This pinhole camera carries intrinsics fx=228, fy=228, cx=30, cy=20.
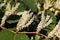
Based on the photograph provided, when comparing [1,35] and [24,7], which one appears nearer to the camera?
[1,35]

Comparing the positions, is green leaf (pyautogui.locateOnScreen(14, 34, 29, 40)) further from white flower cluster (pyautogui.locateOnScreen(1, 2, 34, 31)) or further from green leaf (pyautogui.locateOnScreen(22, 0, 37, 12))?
green leaf (pyautogui.locateOnScreen(22, 0, 37, 12))

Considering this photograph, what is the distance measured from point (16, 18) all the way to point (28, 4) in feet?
0.33

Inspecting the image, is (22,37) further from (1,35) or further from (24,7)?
(24,7)

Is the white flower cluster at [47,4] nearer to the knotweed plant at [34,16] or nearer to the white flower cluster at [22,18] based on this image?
the knotweed plant at [34,16]

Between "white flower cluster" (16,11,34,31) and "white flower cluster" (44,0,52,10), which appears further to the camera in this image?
"white flower cluster" (44,0,52,10)

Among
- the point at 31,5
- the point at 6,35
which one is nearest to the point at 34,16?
the point at 31,5

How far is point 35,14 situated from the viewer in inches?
48.4

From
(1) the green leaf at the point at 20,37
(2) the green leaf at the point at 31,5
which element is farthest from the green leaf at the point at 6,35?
(2) the green leaf at the point at 31,5

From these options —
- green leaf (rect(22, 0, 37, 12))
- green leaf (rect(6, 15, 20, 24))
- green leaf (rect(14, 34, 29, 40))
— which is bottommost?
green leaf (rect(14, 34, 29, 40))

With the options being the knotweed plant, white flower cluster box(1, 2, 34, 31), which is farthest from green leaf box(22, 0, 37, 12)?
white flower cluster box(1, 2, 34, 31)

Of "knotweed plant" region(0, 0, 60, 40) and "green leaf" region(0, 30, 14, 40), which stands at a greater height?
"knotweed plant" region(0, 0, 60, 40)

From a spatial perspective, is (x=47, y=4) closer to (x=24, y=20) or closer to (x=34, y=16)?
(x=34, y=16)

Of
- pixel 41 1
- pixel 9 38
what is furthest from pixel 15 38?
pixel 41 1

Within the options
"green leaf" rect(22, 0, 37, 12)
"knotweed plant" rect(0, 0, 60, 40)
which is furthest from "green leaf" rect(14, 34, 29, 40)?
"green leaf" rect(22, 0, 37, 12)
